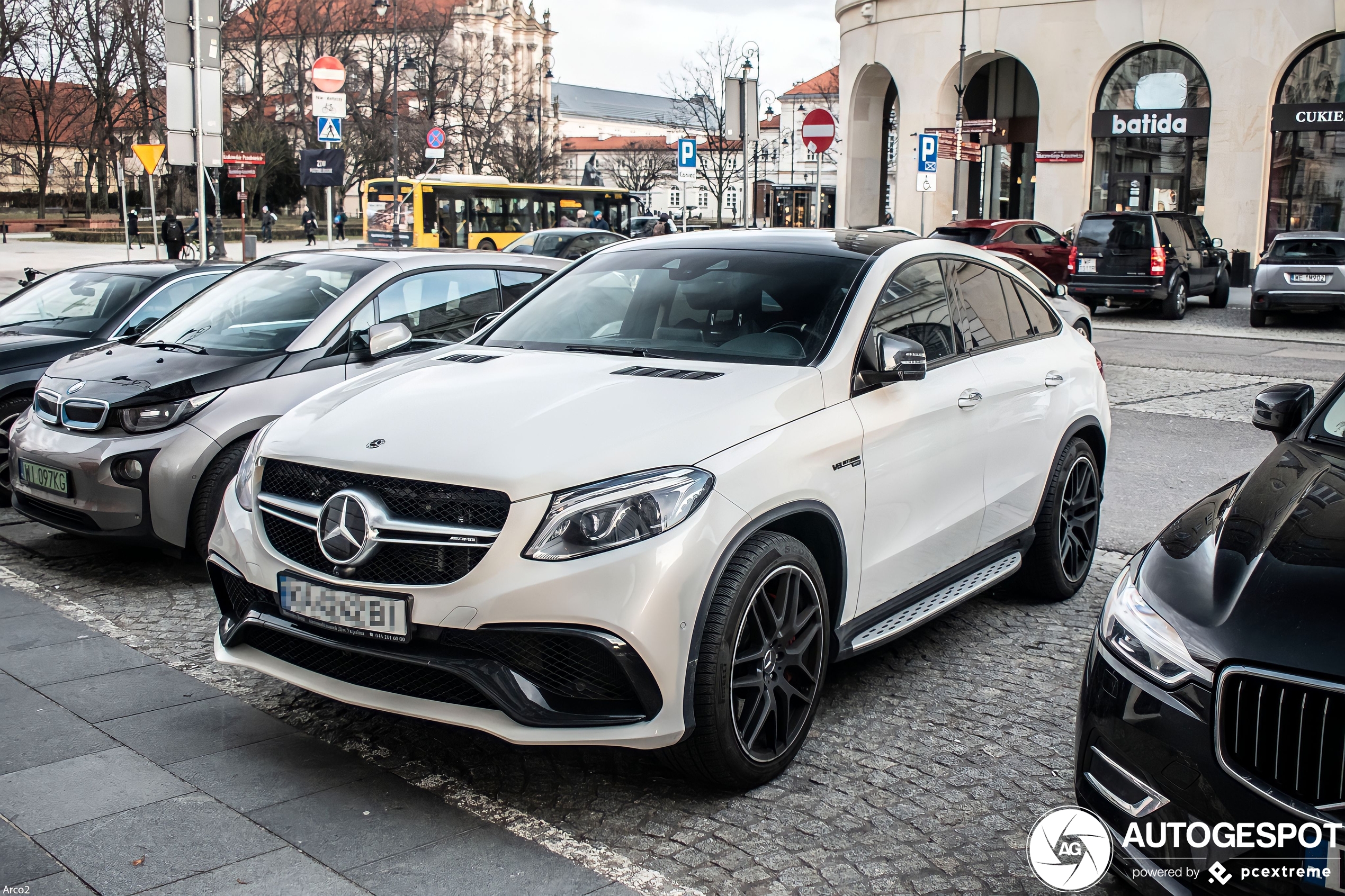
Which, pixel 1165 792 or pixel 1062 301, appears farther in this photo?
pixel 1062 301

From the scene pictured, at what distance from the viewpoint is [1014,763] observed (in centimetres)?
388

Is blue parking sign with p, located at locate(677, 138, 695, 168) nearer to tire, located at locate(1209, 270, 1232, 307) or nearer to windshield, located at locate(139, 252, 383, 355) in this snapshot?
tire, located at locate(1209, 270, 1232, 307)

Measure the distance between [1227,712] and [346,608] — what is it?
2.25 meters

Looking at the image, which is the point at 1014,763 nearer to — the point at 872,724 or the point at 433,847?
the point at 872,724

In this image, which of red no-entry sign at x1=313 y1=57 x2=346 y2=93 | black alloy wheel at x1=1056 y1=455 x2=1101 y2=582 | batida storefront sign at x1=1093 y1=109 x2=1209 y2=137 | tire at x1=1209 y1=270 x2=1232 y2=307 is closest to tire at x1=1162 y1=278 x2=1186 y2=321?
tire at x1=1209 y1=270 x2=1232 y2=307

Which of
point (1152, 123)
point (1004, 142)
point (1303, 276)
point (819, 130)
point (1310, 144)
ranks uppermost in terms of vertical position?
point (1004, 142)

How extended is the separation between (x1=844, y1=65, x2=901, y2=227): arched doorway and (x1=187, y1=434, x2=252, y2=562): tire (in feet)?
120

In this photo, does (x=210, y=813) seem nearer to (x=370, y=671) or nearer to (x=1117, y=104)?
(x=370, y=671)

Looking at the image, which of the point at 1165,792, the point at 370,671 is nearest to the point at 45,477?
the point at 370,671

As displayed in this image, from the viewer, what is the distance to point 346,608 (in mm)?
3420

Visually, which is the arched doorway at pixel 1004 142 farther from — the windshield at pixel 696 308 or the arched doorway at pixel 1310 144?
the windshield at pixel 696 308

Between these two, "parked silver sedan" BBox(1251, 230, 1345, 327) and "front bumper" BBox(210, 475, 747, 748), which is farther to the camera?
"parked silver sedan" BBox(1251, 230, 1345, 327)

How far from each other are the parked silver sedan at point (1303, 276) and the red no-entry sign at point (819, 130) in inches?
287

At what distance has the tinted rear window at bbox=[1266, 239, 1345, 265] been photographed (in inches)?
769
